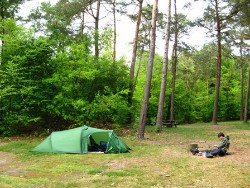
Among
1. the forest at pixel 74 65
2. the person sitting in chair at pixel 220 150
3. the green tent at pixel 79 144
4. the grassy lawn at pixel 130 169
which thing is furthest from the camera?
the forest at pixel 74 65

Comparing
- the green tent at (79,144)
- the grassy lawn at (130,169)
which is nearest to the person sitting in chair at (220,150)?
the grassy lawn at (130,169)

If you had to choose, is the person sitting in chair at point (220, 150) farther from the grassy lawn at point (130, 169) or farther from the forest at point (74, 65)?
the forest at point (74, 65)

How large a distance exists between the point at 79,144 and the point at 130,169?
3.72 metres

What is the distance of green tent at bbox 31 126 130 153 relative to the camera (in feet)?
40.0

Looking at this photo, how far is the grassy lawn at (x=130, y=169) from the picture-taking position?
24.8 ft

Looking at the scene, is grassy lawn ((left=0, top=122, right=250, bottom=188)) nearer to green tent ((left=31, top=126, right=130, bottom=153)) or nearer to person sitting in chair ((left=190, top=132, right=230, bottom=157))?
person sitting in chair ((left=190, top=132, right=230, bottom=157))

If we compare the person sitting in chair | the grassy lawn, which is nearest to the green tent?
the grassy lawn

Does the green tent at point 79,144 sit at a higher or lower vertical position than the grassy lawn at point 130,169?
higher

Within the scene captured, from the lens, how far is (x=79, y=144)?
12.2 metres

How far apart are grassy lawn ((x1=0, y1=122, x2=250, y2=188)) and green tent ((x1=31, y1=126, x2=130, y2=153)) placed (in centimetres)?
53

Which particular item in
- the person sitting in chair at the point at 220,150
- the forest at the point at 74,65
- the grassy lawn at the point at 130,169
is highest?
the forest at the point at 74,65

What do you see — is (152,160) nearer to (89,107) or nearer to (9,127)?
(89,107)

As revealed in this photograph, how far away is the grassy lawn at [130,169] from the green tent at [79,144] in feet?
1.74

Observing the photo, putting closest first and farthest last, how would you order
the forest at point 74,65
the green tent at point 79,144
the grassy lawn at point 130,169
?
the grassy lawn at point 130,169 < the green tent at point 79,144 < the forest at point 74,65
